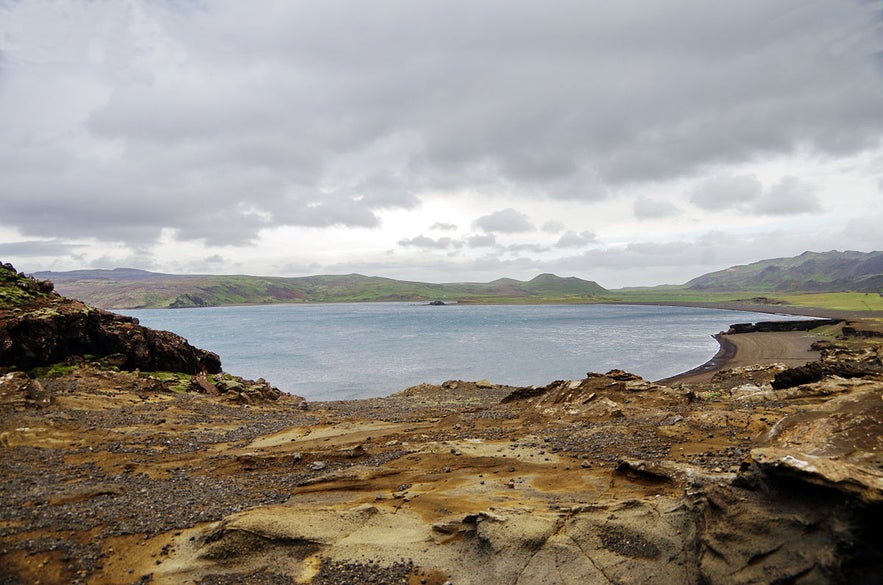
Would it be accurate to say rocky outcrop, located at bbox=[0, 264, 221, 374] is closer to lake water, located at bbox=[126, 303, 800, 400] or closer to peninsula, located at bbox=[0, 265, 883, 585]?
peninsula, located at bbox=[0, 265, 883, 585]

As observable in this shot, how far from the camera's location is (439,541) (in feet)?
31.3

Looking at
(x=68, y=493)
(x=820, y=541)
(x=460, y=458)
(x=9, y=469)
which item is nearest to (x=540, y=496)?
(x=460, y=458)

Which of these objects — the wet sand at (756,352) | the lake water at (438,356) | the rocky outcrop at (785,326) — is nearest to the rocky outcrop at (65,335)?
the lake water at (438,356)

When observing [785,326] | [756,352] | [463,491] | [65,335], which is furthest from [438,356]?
[785,326]

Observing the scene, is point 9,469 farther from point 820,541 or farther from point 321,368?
point 321,368

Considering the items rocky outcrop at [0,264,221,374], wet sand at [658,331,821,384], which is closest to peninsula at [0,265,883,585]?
rocky outcrop at [0,264,221,374]

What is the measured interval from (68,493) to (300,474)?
5915mm

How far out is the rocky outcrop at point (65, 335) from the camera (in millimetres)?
27250

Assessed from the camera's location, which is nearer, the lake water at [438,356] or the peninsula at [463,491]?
the peninsula at [463,491]

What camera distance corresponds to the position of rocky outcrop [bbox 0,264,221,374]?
89.4ft

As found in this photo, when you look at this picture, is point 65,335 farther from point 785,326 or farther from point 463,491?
point 785,326

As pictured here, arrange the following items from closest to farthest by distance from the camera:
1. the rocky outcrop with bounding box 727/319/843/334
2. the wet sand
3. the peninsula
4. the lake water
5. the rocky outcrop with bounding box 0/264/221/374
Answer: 1. the peninsula
2. the rocky outcrop with bounding box 0/264/221/374
3. the wet sand
4. the lake water
5. the rocky outcrop with bounding box 727/319/843/334

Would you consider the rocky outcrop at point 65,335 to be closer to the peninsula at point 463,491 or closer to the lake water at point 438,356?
the peninsula at point 463,491

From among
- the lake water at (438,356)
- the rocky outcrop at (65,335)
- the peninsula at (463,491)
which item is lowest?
the lake water at (438,356)
